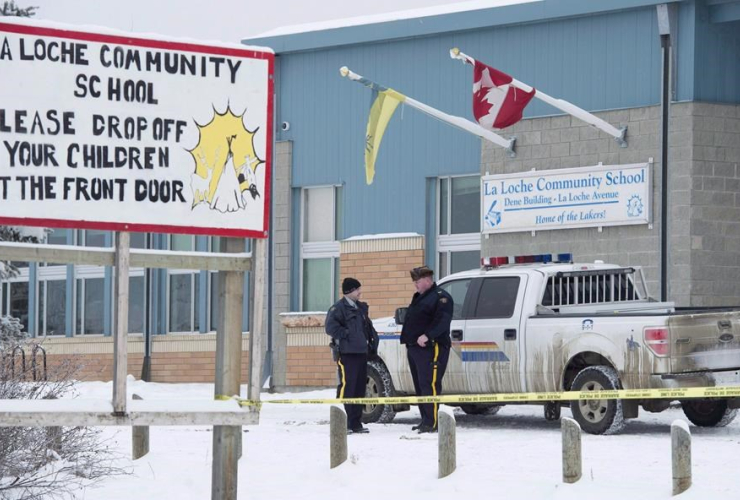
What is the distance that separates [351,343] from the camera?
17.9m

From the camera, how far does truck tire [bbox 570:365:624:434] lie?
16.4 metres

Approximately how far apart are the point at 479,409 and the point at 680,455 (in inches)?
320

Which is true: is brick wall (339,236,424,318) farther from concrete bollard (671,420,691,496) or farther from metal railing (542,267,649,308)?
concrete bollard (671,420,691,496)

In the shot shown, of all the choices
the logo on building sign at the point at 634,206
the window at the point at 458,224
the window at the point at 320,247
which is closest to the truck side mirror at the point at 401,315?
the logo on building sign at the point at 634,206

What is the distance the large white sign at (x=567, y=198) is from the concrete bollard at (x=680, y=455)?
40.5ft

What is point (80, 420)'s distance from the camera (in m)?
9.44

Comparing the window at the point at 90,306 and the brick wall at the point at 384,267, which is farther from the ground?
the brick wall at the point at 384,267

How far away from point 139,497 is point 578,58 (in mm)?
14081

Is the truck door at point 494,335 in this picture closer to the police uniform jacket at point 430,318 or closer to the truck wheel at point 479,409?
the police uniform jacket at point 430,318

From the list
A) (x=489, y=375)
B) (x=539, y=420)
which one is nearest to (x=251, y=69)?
(x=489, y=375)

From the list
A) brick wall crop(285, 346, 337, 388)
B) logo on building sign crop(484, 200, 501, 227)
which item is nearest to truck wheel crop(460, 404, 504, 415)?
logo on building sign crop(484, 200, 501, 227)

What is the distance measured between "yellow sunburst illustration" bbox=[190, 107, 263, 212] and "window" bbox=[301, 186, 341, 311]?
19.4m

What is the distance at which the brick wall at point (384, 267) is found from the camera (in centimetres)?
2777

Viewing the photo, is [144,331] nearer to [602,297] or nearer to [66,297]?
[66,297]
